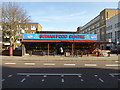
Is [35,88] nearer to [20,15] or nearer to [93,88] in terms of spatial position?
[93,88]

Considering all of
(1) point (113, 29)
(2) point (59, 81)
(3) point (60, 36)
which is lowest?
(2) point (59, 81)

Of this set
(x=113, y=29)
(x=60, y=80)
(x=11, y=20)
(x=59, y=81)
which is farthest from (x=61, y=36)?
(x=113, y=29)

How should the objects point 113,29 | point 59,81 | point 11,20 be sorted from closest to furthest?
point 59,81 < point 11,20 < point 113,29

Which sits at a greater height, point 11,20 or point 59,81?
point 11,20

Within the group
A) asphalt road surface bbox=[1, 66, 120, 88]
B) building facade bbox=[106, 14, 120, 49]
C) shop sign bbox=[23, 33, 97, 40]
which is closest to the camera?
asphalt road surface bbox=[1, 66, 120, 88]

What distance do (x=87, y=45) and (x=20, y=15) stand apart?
17.7 metres

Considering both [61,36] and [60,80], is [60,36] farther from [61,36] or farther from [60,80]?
[60,80]

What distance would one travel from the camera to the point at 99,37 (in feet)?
219

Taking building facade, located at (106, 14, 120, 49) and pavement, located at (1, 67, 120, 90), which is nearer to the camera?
pavement, located at (1, 67, 120, 90)

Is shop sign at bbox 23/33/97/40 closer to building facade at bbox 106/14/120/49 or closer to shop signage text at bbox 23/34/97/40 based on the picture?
shop signage text at bbox 23/34/97/40

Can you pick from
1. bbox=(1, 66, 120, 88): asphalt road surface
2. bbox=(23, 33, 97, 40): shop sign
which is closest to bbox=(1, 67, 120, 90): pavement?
bbox=(1, 66, 120, 88): asphalt road surface

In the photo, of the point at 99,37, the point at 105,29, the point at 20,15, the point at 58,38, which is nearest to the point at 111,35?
the point at 105,29

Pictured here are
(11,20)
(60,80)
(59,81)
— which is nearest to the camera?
(59,81)

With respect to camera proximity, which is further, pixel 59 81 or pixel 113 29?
pixel 113 29
